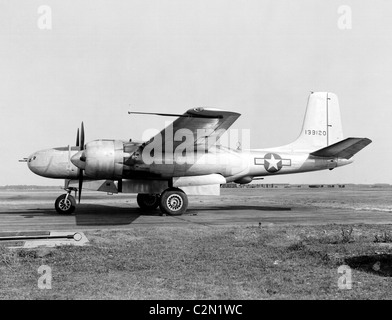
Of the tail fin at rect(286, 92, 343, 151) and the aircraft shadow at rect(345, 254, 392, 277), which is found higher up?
the tail fin at rect(286, 92, 343, 151)

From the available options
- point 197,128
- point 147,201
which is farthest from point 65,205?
point 197,128

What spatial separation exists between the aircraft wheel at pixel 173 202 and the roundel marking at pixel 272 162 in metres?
5.72

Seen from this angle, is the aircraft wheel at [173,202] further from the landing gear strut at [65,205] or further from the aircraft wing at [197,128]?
the landing gear strut at [65,205]

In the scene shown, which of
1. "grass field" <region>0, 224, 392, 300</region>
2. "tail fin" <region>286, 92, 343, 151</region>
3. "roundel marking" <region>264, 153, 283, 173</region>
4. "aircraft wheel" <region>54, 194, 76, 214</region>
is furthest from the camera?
"tail fin" <region>286, 92, 343, 151</region>

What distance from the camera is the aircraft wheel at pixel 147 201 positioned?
22141mm

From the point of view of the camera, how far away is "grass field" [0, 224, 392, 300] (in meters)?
5.79

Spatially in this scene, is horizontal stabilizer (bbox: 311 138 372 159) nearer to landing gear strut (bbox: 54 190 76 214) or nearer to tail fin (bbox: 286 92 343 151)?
tail fin (bbox: 286 92 343 151)

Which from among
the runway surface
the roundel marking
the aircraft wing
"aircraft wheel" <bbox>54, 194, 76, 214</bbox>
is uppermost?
the aircraft wing

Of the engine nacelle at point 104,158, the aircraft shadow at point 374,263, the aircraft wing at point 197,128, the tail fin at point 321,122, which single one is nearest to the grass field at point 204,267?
the aircraft shadow at point 374,263

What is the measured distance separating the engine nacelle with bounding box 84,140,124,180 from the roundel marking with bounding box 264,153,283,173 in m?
8.37

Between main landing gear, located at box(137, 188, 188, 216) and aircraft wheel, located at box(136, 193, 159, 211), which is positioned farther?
aircraft wheel, located at box(136, 193, 159, 211)

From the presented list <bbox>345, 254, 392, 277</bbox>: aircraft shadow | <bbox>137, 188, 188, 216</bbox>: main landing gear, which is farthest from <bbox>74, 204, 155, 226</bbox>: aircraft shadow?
<bbox>345, 254, 392, 277</bbox>: aircraft shadow
